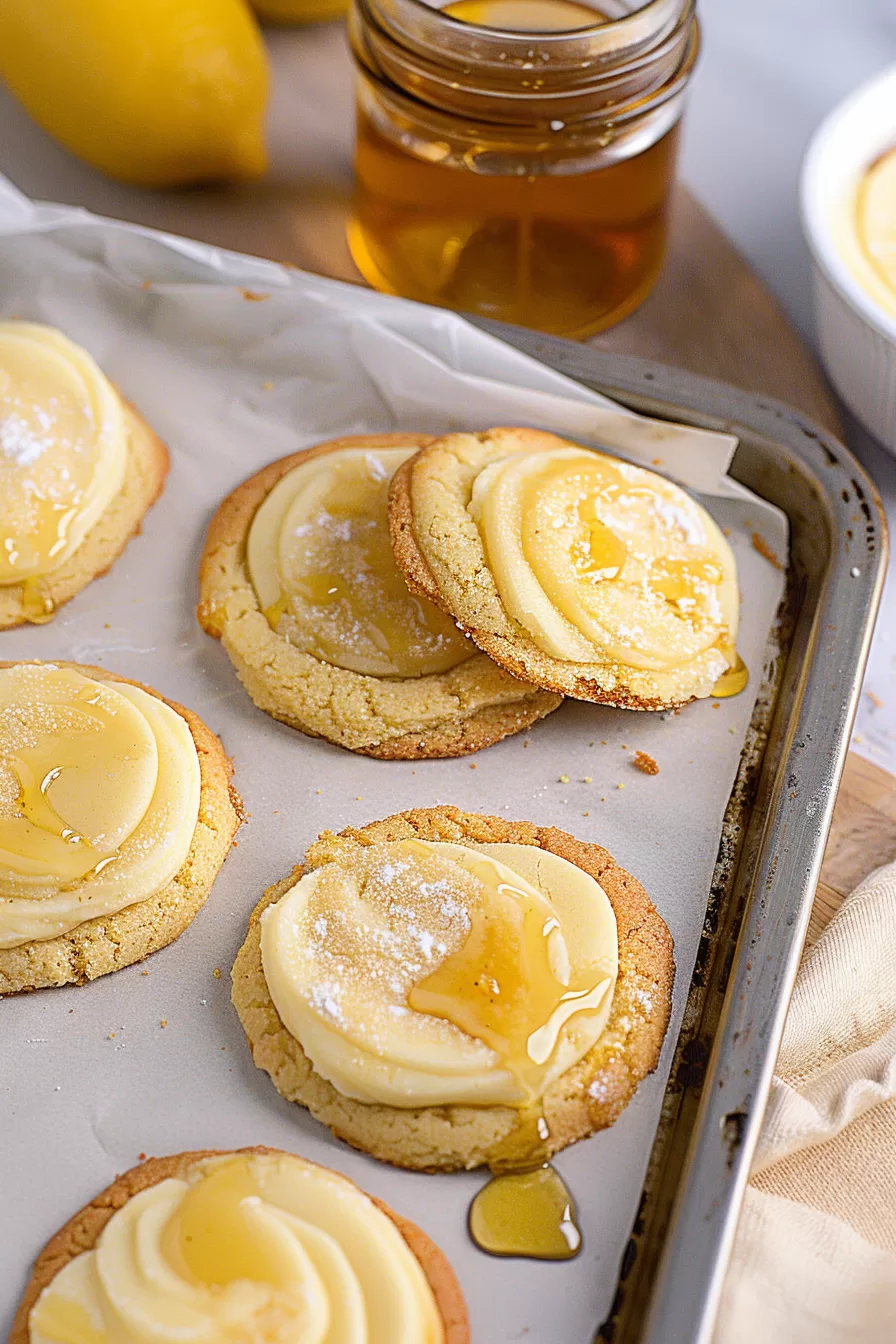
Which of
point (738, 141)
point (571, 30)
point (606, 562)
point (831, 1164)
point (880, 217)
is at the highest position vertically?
point (571, 30)

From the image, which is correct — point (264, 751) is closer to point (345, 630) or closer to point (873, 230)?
point (345, 630)

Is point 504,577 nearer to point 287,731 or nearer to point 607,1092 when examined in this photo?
point 287,731

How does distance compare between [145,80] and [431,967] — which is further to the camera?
[145,80]

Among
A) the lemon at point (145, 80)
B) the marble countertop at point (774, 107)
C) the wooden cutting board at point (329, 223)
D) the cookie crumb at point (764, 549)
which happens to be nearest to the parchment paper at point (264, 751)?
the cookie crumb at point (764, 549)

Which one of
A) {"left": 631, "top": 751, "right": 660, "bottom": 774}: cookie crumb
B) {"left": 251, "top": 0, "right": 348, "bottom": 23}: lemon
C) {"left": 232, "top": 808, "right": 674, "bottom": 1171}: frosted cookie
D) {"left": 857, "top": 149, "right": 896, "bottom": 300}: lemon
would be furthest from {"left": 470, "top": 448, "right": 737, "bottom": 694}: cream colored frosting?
{"left": 251, "top": 0, "right": 348, "bottom": 23}: lemon

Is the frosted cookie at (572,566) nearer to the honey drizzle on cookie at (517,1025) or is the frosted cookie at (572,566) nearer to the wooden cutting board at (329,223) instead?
the honey drizzle on cookie at (517,1025)

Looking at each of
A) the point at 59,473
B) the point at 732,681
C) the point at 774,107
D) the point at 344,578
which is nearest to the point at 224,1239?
the point at 344,578
